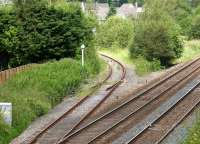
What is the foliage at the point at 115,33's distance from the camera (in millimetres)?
55406

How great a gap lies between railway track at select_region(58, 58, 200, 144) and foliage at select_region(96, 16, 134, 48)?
22.4 meters

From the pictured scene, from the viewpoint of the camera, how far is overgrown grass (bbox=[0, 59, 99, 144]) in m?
21.1

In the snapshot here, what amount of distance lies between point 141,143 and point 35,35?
1758 centimetres

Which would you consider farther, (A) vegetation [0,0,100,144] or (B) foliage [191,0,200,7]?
(B) foliage [191,0,200,7]

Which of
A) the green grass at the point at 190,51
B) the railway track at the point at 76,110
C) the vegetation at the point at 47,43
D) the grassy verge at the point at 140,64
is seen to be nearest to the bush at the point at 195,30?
the green grass at the point at 190,51

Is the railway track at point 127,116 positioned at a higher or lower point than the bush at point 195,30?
higher

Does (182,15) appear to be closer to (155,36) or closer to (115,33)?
(115,33)

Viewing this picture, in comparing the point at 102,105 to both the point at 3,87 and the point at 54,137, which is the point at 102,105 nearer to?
the point at 3,87

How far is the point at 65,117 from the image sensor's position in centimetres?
2272

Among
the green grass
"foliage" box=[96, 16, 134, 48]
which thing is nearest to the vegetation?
the green grass

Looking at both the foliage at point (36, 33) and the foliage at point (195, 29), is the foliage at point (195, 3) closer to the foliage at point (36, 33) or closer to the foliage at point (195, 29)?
the foliage at point (195, 29)

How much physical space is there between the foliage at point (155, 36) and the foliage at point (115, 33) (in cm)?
1047

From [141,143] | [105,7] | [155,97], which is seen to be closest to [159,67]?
[155,97]

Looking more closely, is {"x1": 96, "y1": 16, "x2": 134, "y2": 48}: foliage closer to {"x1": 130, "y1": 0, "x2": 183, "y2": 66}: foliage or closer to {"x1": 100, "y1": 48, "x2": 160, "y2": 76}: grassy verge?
{"x1": 100, "y1": 48, "x2": 160, "y2": 76}: grassy verge
